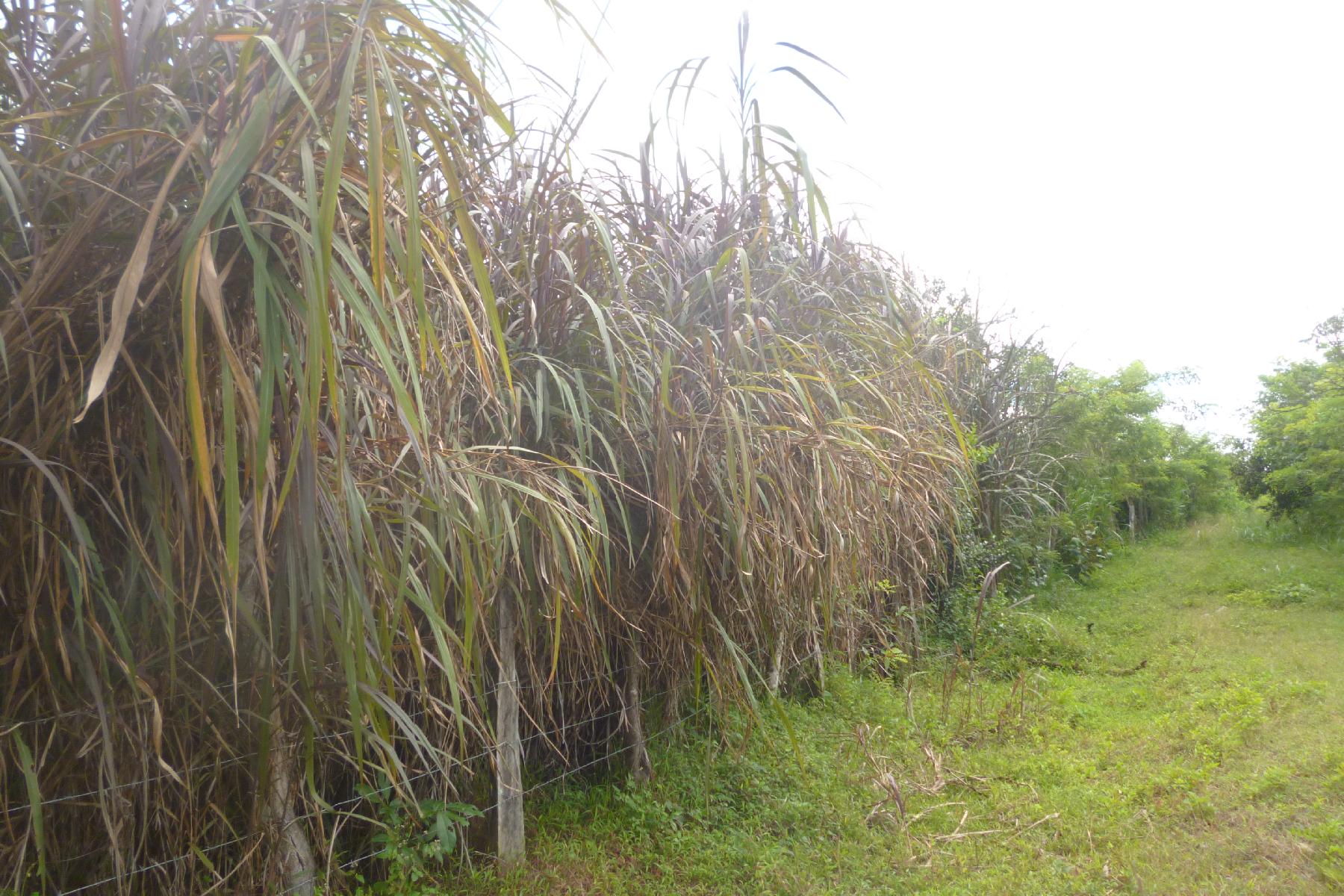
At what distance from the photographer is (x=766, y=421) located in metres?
2.96

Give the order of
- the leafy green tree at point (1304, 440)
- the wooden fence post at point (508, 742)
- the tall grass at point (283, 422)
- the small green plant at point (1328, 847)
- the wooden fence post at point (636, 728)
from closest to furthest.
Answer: the tall grass at point (283, 422) < the wooden fence post at point (508, 742) < the small green plant at point (1328, 847) < the wooden fence post at point (636, 728) < the leafy green tree at point (1304, 440)

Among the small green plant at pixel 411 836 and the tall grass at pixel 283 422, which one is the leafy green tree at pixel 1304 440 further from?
the small green plant at pixel 411 836

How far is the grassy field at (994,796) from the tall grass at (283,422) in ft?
2.10

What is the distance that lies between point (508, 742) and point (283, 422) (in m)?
1.44

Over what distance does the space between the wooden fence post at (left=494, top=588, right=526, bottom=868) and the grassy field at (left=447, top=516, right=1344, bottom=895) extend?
0.09m

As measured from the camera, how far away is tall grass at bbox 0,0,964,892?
1.24 m

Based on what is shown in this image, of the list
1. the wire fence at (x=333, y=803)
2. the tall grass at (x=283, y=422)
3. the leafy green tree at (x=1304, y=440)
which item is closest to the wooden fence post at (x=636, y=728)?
the wire fence at (x=333, y=803)

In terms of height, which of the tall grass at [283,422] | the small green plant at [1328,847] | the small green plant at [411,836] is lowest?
the small green plant at [1328,847]

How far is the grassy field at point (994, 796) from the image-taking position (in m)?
2.90

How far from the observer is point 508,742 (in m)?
2.60

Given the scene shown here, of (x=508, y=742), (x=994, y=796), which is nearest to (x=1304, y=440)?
(x=994, y=796)

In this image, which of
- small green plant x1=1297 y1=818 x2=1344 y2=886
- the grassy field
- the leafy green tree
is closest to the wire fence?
the grassy field

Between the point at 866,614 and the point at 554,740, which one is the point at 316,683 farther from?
the point at 866,614

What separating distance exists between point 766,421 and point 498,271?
997mm
